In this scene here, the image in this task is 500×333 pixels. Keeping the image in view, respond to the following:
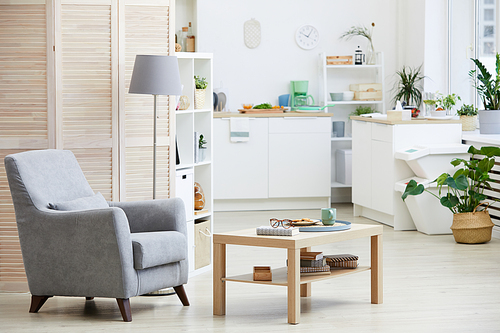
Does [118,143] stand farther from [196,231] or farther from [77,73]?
[196,231]

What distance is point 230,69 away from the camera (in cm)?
780

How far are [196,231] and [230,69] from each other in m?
3.49

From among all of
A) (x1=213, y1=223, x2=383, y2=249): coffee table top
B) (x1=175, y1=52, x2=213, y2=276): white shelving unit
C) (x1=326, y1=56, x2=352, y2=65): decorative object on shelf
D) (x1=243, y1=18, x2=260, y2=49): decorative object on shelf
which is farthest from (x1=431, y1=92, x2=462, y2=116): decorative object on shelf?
(x1=213, y1=223, x2=383, y2=249): coffee table top

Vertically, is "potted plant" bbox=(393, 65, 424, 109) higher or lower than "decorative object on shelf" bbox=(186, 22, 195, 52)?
lower

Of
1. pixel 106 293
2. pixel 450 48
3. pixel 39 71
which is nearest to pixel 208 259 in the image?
pixel 106 293

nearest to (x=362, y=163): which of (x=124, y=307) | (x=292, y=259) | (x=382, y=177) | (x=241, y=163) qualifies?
(x=382, y=177)

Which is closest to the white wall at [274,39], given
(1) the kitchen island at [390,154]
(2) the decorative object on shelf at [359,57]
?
(2) the decorative object on shelf at [359,57]

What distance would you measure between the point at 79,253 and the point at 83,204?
329mm

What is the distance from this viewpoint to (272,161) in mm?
7344

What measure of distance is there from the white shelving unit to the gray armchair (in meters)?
0.79

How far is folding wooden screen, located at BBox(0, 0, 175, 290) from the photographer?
4.12 meters

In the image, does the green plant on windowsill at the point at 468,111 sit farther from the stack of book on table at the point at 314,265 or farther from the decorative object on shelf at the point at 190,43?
the stack of book on table at the point at 314,265

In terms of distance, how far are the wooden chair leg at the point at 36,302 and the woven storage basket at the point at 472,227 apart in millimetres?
3402

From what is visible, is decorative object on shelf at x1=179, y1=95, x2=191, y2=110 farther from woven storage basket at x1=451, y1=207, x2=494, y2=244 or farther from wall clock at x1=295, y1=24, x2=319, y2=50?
wall clock at x1=295, y1=24, x2=319, y2=50
